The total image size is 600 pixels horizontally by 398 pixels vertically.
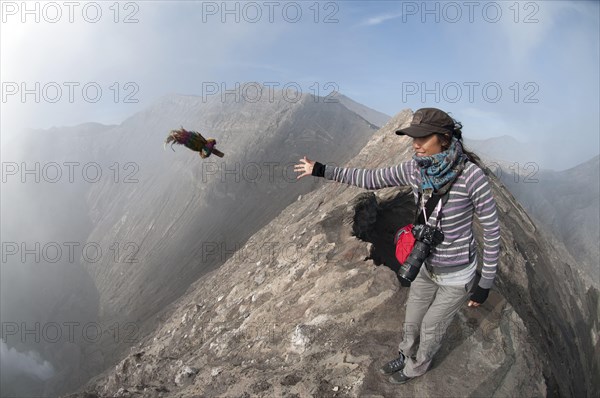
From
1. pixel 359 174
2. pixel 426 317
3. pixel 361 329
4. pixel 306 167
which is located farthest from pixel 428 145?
pixel 361 329

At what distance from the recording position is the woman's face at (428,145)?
4.48 m

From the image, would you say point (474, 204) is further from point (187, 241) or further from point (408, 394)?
point (187, 241)

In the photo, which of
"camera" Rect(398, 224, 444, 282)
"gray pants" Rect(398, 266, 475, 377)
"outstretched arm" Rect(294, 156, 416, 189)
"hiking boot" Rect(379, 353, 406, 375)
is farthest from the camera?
"hiking boot" Rect(379, 353, 406, 375)

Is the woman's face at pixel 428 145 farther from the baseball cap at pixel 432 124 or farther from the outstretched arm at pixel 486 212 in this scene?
the outstretched arm at pixel 486 212

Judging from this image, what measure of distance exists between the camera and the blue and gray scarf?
493 mm

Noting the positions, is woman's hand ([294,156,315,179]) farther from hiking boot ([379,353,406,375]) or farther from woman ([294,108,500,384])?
hiking boot ([379,353,406,375])

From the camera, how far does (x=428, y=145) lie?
4516mm

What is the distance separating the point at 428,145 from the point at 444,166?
291mm

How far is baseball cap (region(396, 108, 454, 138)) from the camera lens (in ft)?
14.4

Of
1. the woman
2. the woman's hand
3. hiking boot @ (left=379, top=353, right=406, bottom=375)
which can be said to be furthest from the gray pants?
the woman's hand

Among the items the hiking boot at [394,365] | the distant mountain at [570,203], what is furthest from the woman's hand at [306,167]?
the distant mountain at [570,203]

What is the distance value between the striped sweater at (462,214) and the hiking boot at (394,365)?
165 centimetres

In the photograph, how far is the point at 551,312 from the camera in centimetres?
1270

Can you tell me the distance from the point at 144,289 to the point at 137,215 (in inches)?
A: 728
